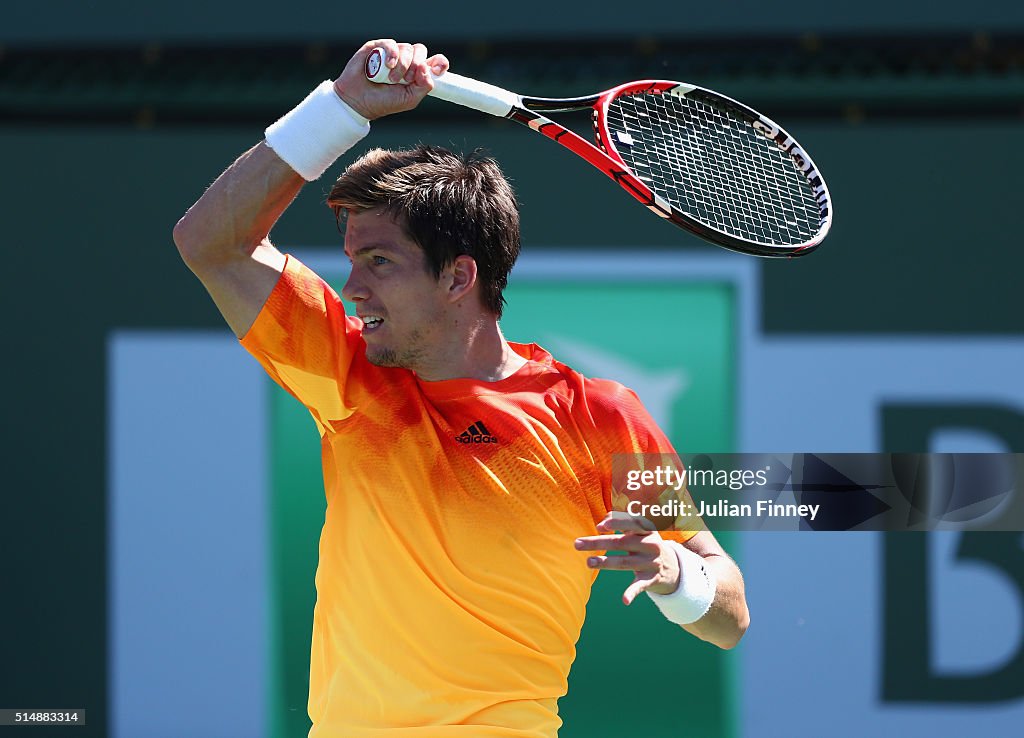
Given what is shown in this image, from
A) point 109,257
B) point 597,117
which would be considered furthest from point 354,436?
point 109,257

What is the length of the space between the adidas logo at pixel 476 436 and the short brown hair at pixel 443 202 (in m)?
0.26

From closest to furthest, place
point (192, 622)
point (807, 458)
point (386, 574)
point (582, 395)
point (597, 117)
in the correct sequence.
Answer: point (386, 574), point (582, 395), point (597, 117), point (807, 458), point (192, 622)

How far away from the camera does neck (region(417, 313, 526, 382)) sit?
274 cm

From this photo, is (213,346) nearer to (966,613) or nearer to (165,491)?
(165,491)

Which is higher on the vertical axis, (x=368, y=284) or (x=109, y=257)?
(x=109, y=257)

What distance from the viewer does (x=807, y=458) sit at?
4.77 m

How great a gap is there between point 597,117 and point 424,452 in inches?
33.5

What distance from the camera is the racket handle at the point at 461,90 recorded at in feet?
8.25

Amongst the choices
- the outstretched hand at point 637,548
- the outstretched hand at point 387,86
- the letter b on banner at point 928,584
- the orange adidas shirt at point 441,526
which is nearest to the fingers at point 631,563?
the outstretched hand at point 637,548

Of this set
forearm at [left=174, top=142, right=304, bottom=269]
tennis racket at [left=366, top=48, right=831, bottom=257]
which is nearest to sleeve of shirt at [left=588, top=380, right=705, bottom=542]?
tennis racket at [left=366, top=48, right=831, bottom=257]

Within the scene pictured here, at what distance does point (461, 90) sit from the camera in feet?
8.86

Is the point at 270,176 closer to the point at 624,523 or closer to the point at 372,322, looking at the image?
the point at 372,322

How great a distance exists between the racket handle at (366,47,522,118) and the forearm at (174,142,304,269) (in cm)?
23

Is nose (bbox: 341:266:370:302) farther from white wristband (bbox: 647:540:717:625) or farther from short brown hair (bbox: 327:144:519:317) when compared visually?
white wristband (bbox: 647:540:717:625)
